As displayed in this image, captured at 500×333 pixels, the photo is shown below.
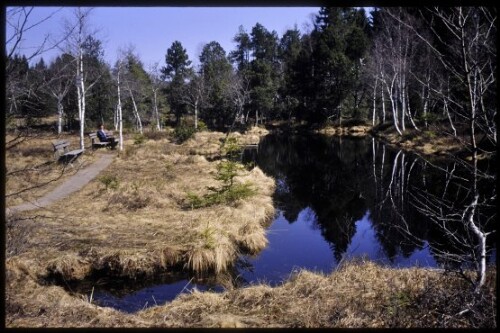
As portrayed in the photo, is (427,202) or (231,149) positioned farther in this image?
(231,149)

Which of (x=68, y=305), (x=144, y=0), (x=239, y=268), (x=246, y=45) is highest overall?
(x=246, y=45)

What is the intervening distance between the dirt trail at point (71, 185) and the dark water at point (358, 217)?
5413 mm

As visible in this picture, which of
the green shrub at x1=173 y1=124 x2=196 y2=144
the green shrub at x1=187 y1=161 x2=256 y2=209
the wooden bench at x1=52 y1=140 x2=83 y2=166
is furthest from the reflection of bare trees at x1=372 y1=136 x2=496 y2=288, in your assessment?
the green shrub at x1=173 y1=124 x2=196 y2=144

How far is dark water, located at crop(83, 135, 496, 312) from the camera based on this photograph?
843 cm

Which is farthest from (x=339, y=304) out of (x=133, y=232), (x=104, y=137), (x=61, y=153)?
(x=104, y=137)

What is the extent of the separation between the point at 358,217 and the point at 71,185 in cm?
1072

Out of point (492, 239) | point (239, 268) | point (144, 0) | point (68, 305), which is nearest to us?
point (144, 0)

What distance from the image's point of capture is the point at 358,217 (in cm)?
1470

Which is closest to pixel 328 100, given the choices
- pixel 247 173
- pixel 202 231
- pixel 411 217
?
pixel 247 173

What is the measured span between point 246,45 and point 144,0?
2436 inches

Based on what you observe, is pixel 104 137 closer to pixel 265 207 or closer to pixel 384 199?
pixel 265 207

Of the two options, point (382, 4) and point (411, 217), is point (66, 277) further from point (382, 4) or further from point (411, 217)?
point (411, 217)

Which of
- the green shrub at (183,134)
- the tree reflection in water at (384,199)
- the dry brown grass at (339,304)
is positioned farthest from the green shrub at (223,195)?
the green shrub at (183,134)

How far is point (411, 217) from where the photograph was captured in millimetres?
13797
